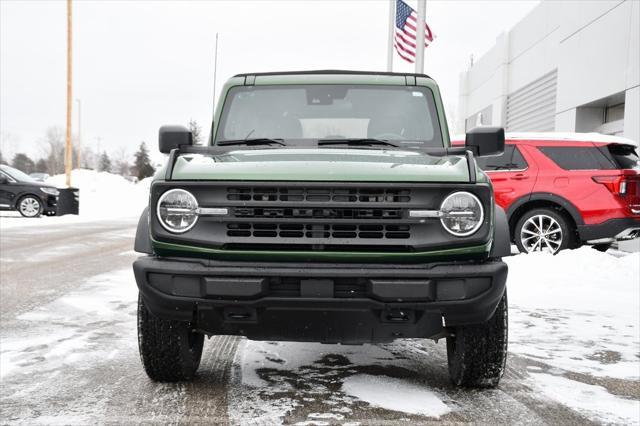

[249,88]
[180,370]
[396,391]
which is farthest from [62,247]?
[396,391]

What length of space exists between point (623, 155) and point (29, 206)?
1647cm

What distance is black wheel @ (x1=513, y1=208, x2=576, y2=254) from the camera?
8.66 meters

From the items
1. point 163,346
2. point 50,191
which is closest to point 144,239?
point 163,346

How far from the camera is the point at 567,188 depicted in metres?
8.52

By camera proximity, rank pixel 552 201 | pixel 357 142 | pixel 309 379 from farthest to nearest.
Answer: pixel 552 201, pixel 357 142, pixel 309 379

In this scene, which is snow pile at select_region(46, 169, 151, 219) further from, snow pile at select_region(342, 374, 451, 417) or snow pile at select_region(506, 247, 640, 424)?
snow pile at select_region(342, 374, 451, 417)

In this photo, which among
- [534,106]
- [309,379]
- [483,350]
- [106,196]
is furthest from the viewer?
[106,196]

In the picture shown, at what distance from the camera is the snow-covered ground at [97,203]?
17.4 m

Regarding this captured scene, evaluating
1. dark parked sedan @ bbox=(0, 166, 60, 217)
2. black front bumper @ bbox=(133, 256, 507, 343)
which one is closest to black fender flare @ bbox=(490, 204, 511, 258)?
black front bumper @ bbox=(133, 256, 507, 343)

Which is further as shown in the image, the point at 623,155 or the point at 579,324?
the point at 623,155

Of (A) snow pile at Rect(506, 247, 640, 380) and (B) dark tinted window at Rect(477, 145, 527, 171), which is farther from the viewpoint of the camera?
(B) dark tinted window at Rect(477, 145, 527, 171)

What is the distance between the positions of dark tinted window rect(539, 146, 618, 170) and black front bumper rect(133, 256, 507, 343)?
6414 mm

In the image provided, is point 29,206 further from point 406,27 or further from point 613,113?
point 613,113

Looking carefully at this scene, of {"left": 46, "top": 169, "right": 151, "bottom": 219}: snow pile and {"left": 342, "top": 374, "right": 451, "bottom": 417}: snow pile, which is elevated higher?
{"left": 46, "top": 169, "right": 151, "bottom": 219}: snow pile
